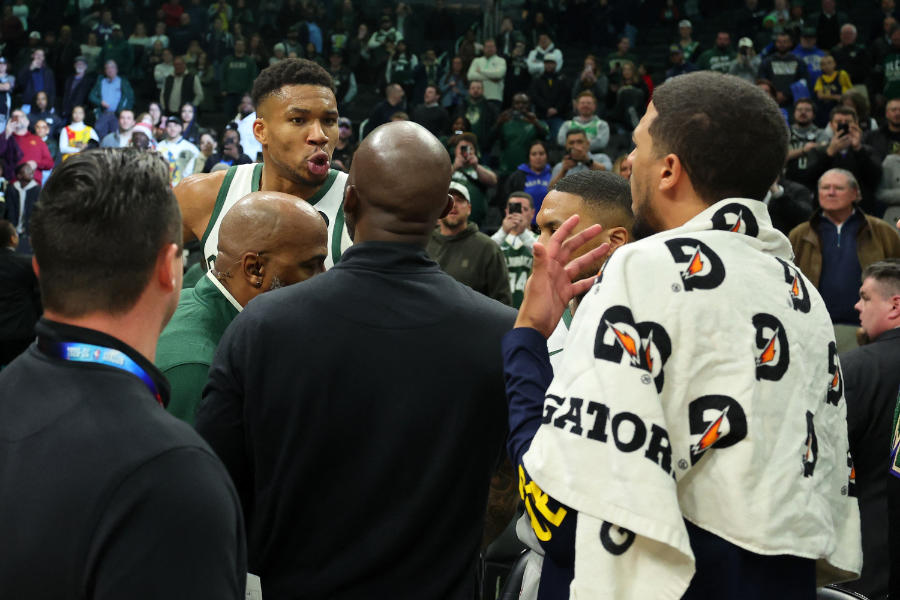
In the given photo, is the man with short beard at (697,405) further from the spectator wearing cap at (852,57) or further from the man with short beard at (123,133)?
the man with short beard at (123,133)

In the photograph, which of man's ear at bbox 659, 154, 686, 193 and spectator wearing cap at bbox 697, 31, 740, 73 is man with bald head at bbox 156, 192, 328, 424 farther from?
spectator wearing cap at bbox 697, 31, 740, 73

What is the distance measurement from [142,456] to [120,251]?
0.33 metres

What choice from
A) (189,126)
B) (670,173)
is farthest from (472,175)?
(670,173)

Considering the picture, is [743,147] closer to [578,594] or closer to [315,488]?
[578,594]

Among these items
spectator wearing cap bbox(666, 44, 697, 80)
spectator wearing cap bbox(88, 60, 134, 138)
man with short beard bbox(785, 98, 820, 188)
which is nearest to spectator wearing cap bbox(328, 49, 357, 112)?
spectator wearing cap bbox(88, 60, 134, 138)

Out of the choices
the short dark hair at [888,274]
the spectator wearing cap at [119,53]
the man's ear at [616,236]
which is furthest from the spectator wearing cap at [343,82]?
the man's ear at [616,236]

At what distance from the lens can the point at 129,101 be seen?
20.5 meters

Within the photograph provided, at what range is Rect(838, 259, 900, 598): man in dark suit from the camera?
4539mm

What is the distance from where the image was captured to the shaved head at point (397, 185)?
223 centimetres

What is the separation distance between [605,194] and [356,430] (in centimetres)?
162

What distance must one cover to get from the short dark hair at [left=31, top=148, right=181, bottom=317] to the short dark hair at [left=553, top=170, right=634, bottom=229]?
2.08 meters

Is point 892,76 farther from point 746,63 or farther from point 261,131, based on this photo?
point 261,131

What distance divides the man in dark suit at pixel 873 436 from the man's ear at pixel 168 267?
144 inches

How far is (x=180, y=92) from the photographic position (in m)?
20.7
